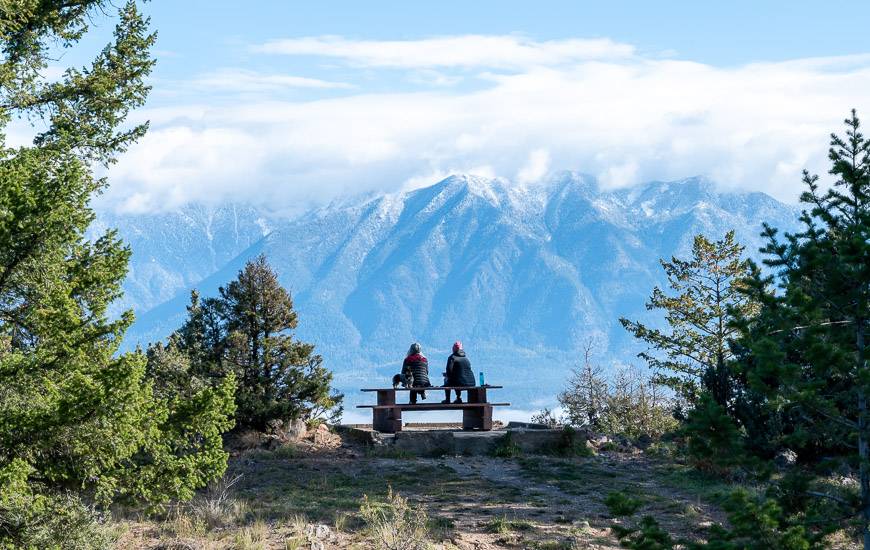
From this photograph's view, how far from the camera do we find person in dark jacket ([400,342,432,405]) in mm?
→ 22391

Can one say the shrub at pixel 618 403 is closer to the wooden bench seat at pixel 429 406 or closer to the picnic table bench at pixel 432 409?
the picnic table bench at pixel 432 409

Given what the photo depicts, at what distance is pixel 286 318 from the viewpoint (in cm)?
2147

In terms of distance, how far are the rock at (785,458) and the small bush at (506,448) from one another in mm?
4768

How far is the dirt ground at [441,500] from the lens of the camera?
1228 cm

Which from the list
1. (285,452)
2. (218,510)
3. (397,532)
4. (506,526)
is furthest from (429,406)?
(397,532)

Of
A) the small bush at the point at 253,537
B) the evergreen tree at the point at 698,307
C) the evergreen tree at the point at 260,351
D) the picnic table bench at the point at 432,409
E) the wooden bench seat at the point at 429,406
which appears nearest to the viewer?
the small bush at the point at 253,537

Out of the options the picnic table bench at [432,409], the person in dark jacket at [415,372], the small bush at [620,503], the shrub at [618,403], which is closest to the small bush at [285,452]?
the picnic table bench at [432,409]

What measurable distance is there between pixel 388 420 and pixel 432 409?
918mm

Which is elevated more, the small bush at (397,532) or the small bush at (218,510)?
the small bush at (218,510)

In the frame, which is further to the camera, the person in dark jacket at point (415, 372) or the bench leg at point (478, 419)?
the person in dark jacket at point (415, 372)

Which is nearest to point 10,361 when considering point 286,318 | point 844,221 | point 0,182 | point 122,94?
point 0,182

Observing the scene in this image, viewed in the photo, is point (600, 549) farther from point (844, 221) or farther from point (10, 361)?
point (10, 361)

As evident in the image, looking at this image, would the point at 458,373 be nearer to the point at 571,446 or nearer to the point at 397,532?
the point at 571,446

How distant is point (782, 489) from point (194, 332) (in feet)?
46.9
